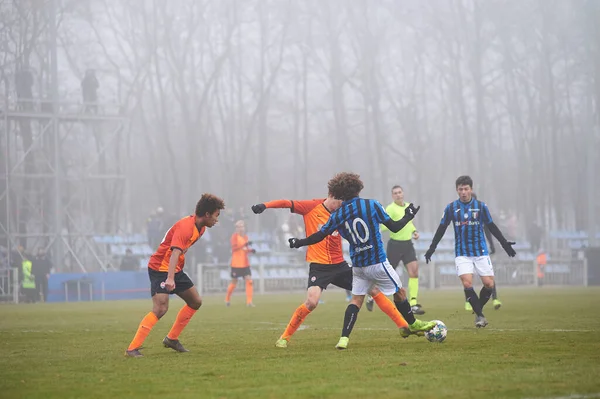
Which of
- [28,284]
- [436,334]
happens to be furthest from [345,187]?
[28,284]

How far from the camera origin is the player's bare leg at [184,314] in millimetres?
12203

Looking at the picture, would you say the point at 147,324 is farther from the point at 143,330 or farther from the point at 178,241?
the point at 178,241

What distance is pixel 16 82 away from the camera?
37.7 metres

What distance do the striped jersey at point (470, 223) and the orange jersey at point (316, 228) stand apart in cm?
277

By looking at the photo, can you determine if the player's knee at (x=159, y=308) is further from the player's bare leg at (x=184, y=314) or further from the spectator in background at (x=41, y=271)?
the spectator in background at (x=41, y=271)

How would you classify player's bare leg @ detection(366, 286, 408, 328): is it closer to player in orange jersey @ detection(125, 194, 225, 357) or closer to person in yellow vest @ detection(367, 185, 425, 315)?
player in orange jersey @ detection(125, 194, 225, 357)

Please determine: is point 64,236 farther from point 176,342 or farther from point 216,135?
point 176,342

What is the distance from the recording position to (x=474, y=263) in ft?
51.2

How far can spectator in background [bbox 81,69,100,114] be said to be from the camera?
3778 centimetres

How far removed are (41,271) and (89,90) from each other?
8.59 meters

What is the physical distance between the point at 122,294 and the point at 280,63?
866 inches

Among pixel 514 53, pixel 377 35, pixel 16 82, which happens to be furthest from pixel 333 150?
pixel 16 82

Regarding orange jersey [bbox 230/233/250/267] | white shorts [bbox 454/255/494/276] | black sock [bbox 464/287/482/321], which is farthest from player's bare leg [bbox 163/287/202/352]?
orange jersey [bbox 230/233/250/267]

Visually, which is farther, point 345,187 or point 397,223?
point 345,187
